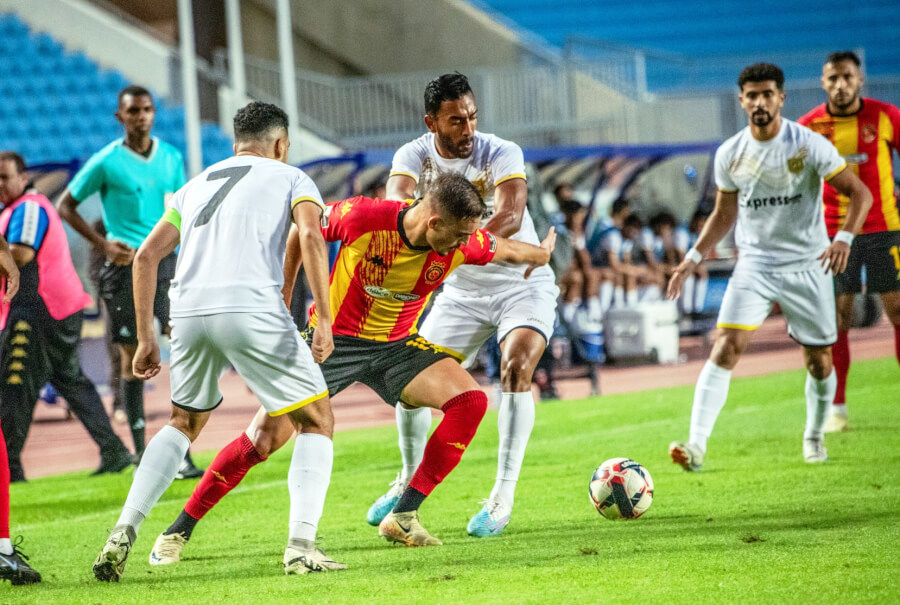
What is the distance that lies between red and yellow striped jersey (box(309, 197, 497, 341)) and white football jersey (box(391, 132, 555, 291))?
0.65 metres

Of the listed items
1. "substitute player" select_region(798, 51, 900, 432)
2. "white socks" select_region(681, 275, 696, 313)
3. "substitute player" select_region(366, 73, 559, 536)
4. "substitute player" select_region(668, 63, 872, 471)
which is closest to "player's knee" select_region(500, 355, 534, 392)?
"substitute player" select_region(366, 73, 559, 536)

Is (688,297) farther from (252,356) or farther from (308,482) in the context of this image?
(252,356)

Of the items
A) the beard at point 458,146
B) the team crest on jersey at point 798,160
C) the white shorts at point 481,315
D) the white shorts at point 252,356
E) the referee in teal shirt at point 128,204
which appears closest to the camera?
the white shorts at point 252,356

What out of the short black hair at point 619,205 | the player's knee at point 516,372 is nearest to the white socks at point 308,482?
the player's knee at point 516,372

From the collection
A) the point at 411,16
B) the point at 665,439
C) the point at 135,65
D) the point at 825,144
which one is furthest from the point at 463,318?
the point at 411,16

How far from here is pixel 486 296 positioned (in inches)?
242

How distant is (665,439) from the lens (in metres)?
8.75

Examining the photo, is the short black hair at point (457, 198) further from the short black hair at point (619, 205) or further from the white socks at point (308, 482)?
the short black hair at point (619, 205)

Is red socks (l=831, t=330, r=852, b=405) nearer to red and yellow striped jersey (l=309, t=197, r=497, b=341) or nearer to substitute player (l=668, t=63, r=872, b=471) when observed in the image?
substitute player (l=668, t=63, r=872, b=471)

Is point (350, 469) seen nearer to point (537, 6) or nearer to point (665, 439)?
point (665, 439)

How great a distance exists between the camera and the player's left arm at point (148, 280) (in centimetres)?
470

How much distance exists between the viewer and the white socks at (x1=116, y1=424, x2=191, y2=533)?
4.77 m

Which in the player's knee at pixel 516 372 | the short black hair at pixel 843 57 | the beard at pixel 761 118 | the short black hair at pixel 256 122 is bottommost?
the player's knee at pixel 516 372

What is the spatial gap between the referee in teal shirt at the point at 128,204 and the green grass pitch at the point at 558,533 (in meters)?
0.92
